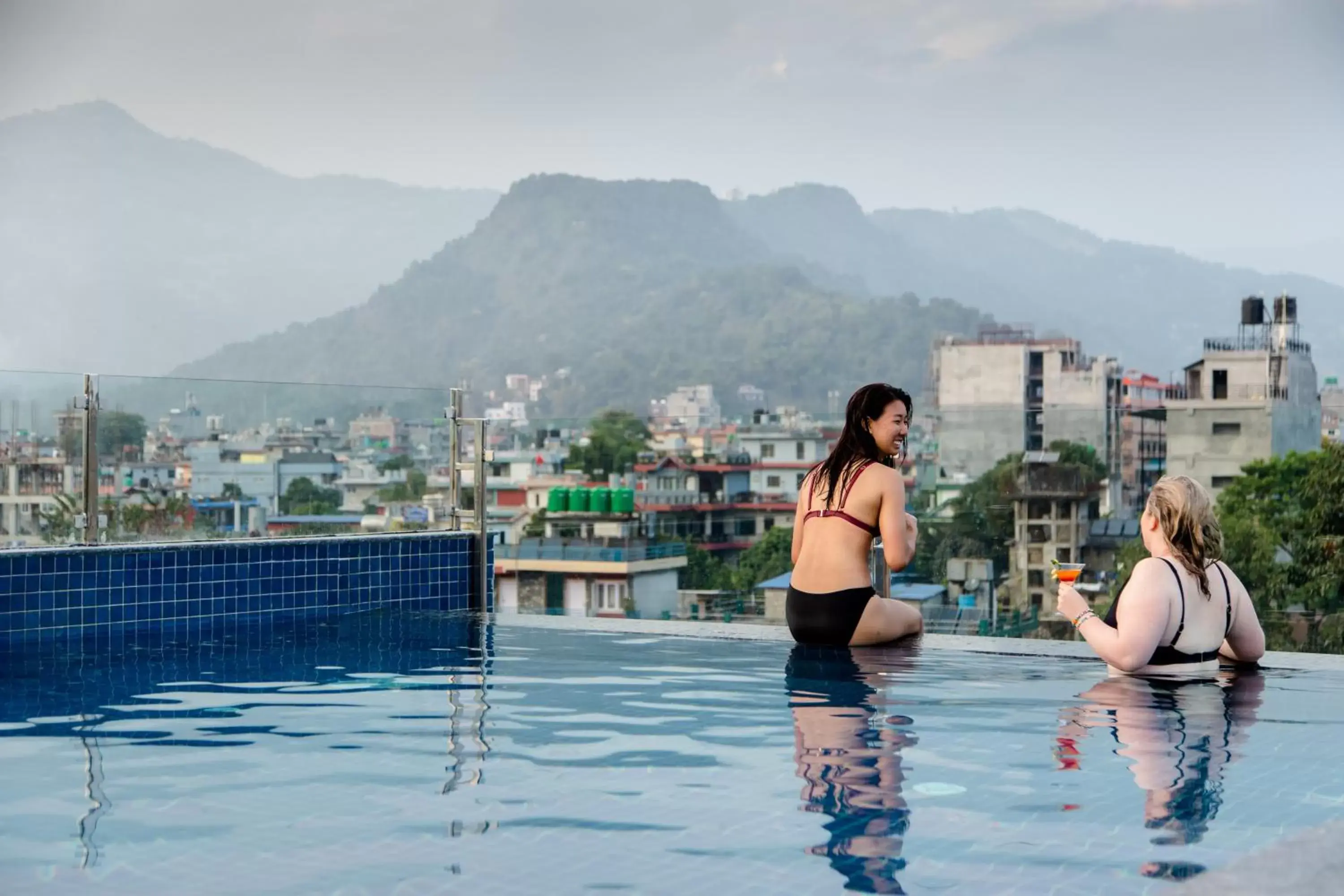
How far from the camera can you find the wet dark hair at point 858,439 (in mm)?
4883

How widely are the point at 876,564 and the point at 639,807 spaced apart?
9.79ft

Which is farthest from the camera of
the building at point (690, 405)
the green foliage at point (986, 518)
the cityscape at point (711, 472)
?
the building at point (690, 405)

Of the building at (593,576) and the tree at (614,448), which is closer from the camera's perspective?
the building at (593,576)

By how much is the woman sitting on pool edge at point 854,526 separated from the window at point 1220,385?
61.4 metres

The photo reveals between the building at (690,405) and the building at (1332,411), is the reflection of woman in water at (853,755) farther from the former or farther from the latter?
the building at (690,405)

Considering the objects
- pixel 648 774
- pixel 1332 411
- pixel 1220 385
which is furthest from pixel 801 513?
pixel 1220 385

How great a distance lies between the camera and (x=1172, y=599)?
13.4ft

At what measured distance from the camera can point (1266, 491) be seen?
4144cm

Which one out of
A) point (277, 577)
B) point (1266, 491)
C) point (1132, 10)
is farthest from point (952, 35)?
point (277, 577)

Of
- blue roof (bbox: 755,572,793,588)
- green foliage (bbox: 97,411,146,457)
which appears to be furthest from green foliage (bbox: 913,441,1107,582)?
green foliage (bbox: 97,411,146,457)

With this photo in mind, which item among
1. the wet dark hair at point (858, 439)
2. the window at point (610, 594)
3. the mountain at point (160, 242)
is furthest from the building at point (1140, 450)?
the mountain at point (160, 242)

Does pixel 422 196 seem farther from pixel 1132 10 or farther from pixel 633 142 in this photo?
pixel 1132 10

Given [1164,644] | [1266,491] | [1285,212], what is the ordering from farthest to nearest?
[1285,212] → [1266,491] → [1164,644]

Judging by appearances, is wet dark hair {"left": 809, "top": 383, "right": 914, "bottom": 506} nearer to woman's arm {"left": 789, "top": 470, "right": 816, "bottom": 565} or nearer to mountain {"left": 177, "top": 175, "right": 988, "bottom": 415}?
woman's arm {"left": 789, "top": 470, "right": 816, "bottom": 565}
